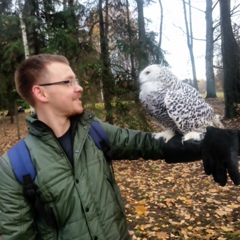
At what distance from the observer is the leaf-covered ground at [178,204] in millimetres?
3566

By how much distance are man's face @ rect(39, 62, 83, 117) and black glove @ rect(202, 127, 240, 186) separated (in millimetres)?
723

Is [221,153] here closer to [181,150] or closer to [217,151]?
[217,151]

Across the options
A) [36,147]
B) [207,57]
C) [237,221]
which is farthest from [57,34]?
[207,57]

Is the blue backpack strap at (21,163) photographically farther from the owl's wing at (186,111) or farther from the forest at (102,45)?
the forest at (102,45)

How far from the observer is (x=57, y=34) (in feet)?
22.2

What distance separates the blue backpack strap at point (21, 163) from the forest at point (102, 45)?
519 centimetres

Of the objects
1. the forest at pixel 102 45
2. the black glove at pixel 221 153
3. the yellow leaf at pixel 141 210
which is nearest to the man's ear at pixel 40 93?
the black glove at pixel 221 153

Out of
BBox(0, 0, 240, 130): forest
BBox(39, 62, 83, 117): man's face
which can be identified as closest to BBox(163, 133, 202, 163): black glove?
BBox(39, 62, 83, 117): man's face

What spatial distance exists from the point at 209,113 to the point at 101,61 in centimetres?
552

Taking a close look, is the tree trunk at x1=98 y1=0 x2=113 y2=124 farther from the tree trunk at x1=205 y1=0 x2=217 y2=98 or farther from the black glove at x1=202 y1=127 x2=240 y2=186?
the tree trunk at x1=205 y1=0 x2=217 y2=98

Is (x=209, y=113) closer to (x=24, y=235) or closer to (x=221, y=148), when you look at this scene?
(x=221, y=148)

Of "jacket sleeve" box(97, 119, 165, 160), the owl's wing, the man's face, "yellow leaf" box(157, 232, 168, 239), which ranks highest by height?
the man's face

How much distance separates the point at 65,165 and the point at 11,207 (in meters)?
0.32

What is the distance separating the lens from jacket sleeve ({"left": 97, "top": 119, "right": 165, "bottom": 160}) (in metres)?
1.64
